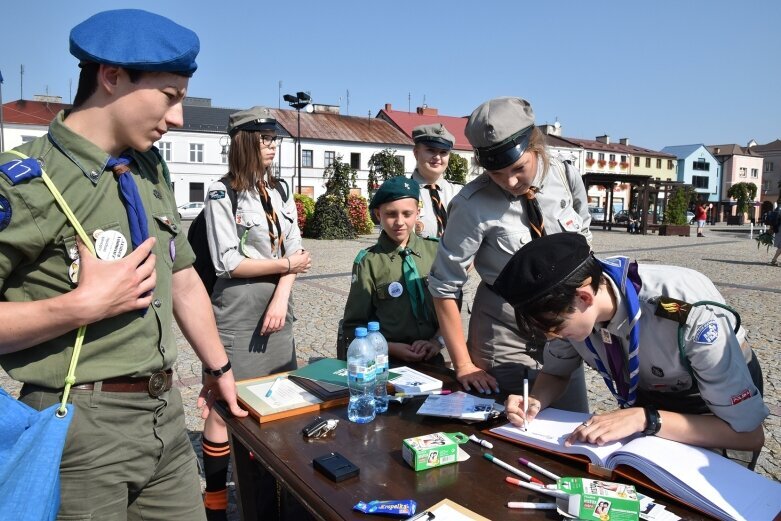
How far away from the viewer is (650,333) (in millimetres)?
1696

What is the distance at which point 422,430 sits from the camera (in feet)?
6.25

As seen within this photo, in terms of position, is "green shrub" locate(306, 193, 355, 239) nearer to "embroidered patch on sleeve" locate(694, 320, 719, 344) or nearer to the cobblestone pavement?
the cobblestone pavement

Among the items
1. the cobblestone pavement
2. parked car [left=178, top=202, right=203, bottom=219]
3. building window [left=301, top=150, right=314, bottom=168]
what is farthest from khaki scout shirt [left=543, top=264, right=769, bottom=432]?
building window [left=301, top=150, right=314, bottom=168]

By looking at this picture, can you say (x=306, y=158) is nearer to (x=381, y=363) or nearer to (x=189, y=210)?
(x=189, y=210)

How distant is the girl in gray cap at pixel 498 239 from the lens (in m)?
2.24

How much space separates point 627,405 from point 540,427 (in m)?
0.29

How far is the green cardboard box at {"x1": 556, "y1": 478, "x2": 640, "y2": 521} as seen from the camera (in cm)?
132

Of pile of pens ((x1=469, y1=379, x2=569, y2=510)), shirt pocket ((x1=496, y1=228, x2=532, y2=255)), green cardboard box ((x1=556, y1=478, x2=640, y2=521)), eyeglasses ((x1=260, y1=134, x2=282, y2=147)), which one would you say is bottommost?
pile of pens ((x1=469, y1=379, x2=569, y2=510))

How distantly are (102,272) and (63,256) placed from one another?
106 mm

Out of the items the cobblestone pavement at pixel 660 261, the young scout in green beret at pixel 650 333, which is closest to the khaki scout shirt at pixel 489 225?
the young scout in green beret at pixel 650 333

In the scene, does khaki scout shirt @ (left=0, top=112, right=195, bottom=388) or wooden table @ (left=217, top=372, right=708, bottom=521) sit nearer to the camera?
khaki scout shirt @ (left=0, top=112, right=195, bottom=388)

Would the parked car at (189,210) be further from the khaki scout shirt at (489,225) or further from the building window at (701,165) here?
the building window at (701,165)

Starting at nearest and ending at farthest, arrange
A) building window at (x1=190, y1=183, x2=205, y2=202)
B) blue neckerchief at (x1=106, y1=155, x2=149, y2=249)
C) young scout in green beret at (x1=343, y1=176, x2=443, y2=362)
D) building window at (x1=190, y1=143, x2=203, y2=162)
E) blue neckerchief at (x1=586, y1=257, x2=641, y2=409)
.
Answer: blue neckerchief at (x1=106, y1=155, x2=149, y2=249)
blue neckerchief at (x1=586, y1=257, x2=641, y2=409)
young scout in green beret at (x1=343, y1=176, x2=443, y2=362)
building window at (x1=190, y1=143, x2=203, y2=162)
building window at (x1=190, y1=183, x2=205, y2=202)

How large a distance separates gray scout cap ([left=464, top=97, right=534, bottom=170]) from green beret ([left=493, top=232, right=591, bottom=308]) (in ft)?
1.89
